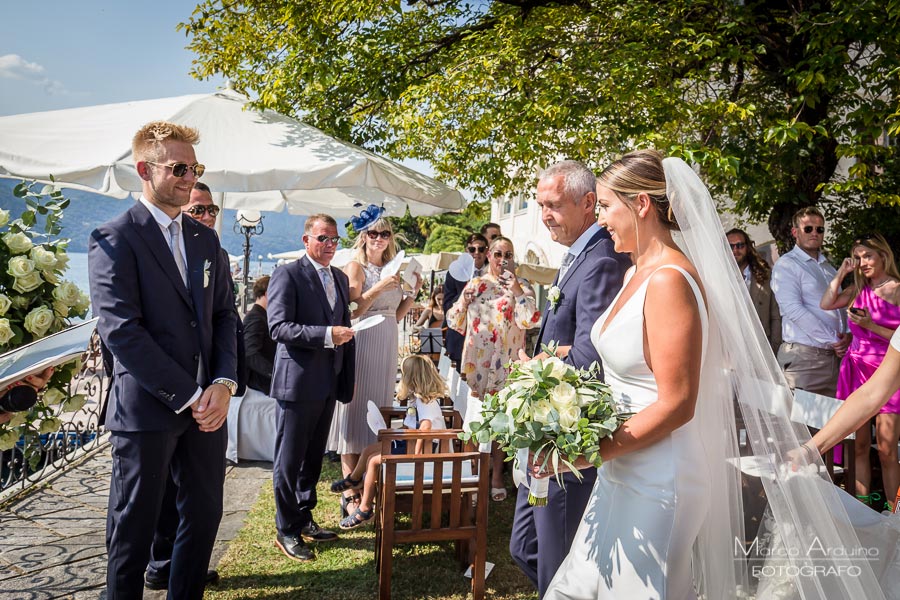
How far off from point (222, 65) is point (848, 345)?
856 cm

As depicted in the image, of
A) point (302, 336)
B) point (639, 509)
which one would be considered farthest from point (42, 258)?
point (639, 509)

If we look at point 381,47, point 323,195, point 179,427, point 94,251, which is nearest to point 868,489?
point 179,427

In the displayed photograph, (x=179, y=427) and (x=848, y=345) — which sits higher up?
(x=848, y=345)

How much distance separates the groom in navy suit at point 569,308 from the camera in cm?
285

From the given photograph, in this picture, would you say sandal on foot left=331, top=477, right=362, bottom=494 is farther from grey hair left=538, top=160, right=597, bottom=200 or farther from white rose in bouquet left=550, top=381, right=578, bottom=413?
white rose in bouquet left=550, top=381, right=578, bottom=413

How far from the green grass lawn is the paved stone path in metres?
0.24

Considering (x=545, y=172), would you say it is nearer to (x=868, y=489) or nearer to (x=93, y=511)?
(x=868, y=489)

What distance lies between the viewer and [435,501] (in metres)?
3.78

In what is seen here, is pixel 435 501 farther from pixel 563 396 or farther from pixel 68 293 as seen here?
pixel 68 293

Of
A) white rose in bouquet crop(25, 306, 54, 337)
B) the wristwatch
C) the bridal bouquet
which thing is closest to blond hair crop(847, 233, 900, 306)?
the bridal bouquet

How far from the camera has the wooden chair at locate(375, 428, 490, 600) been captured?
364 cm

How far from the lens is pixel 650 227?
7.89 feet

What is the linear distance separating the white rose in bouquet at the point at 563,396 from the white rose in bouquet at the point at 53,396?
2.12 metres

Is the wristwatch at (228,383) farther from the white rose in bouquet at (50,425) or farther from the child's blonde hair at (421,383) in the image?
the child's blonde hair at (421,383)
